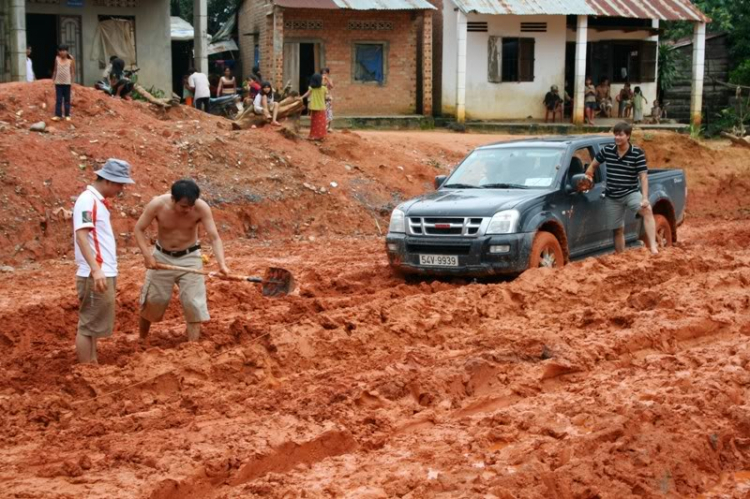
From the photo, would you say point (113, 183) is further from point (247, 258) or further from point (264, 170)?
point (264, 170)

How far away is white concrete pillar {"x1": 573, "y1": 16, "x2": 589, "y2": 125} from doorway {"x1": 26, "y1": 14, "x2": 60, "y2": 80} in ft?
46.5

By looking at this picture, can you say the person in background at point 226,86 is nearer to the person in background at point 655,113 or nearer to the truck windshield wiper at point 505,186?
the person in background at point 655,113

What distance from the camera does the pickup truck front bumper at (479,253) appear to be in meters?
11.4

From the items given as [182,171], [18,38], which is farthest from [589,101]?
[182,171]

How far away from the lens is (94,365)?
8.20 metres

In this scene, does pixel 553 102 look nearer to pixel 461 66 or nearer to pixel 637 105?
pixel 637 105

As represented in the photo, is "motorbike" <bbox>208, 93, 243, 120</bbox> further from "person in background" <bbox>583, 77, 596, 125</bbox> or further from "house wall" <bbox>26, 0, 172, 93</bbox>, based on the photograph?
"person in background" <bbox>583, 77, 596, 125</bbox>

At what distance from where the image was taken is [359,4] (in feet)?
93.6

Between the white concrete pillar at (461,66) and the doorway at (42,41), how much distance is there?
1077 centimetres

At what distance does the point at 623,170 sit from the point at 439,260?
2640 millimetres

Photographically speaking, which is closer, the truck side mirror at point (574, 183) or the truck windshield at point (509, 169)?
the truck side mirror at point (574, 183)

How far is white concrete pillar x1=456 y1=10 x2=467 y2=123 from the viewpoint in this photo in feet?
95.5

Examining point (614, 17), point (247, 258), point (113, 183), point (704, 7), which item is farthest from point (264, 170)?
point (704, 7)

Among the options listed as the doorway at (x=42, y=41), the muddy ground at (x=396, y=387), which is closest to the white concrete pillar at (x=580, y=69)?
the doorway at (x=42, y=41)
